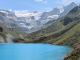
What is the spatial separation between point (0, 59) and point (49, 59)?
15717 mm

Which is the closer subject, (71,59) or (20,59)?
(71,59)

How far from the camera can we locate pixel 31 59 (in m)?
75.9

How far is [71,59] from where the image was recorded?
6016 centimetres

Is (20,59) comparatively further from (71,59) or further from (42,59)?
(71,59)

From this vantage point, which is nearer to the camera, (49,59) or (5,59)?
(49,59)

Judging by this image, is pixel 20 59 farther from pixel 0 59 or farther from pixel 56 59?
pixel 56 59

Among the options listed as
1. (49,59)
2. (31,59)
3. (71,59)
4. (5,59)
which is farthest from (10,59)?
(71,59)

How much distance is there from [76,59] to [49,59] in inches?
647

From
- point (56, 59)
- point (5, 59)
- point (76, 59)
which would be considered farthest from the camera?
point (5, 59)

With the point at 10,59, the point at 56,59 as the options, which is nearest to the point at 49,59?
the point at 56,59

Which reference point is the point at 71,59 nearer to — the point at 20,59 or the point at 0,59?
the point at 20,59

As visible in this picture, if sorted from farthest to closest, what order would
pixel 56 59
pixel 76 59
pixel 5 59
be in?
pixel 5 59 < pixel 56 59 < pixel 76 59

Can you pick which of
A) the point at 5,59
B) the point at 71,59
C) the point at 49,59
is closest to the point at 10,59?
the point at 5,59

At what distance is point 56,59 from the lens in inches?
2854
